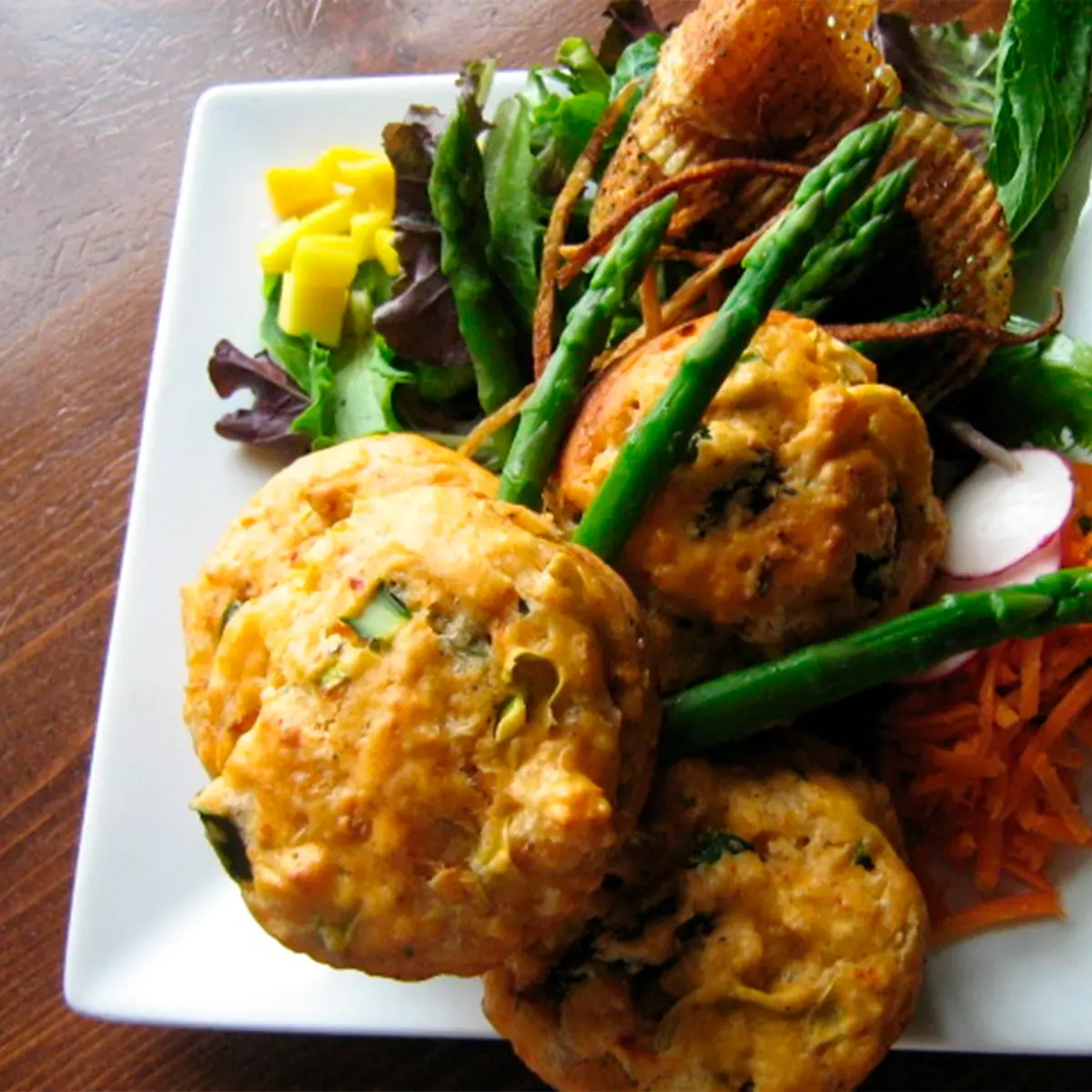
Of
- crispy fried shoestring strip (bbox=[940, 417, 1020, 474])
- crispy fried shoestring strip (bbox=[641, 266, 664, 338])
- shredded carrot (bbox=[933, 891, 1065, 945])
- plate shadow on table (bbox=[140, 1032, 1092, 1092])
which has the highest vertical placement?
crispy fried shoestring strip (bbox=[641, 266, 664, 338])

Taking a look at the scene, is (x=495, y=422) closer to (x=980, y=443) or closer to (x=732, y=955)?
(x=980, y=443)

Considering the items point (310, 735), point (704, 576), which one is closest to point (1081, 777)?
point (704, 576)

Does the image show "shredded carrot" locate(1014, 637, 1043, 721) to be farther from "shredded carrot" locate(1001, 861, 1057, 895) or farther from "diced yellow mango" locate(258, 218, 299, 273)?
"diced yellow mango" locate(258, 218, 299, 273)

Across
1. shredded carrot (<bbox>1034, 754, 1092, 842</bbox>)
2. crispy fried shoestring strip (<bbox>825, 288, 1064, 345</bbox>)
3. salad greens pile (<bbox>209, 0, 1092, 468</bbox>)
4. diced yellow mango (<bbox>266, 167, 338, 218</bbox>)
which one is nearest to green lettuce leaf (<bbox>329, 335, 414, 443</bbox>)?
salad greens pile (<bbox>209, 0, 1092, 468</bbox>)

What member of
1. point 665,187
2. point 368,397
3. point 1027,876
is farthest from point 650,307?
point 1027,876

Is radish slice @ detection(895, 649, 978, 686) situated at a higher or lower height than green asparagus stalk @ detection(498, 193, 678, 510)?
lower

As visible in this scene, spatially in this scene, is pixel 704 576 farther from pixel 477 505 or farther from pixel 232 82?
pixel 232 82

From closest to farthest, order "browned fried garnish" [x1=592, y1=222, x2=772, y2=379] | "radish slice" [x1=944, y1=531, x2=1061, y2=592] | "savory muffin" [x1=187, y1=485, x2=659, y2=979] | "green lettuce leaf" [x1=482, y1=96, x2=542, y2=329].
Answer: "savory muffin" [x1=187, y1=485, x2=659, y2=979], "radish slice" [x1=944, y1=531, x2=1061, y2=592], "browned fried garnish" [x1=592, y1=222, x2=772, y2=379], "green lettuce leaf" [x1=482, y1=96, x2=542, y2=329]
